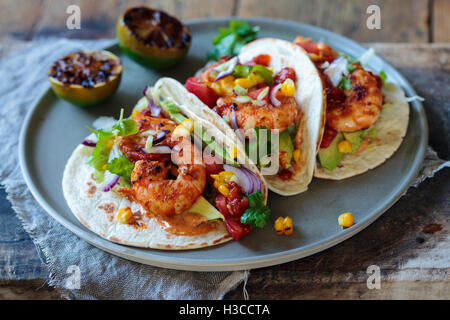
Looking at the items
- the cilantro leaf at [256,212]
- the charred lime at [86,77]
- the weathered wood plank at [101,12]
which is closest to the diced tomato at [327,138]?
the cilantro leaf at [256,212]

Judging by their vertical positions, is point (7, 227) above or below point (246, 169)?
below

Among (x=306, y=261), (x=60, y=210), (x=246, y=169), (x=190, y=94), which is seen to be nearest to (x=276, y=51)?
(x=190, y=94)

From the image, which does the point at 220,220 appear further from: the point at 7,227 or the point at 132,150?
the point at 7,227

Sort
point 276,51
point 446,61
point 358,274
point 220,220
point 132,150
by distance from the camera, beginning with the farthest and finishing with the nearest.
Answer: point 446,61 → point 276,51 → point 132,150 → point 220,220 → point 358,274

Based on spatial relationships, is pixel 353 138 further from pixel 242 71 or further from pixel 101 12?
pixel 101 12

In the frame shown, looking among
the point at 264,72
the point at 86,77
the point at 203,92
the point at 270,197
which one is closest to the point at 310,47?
the point at 264,72
